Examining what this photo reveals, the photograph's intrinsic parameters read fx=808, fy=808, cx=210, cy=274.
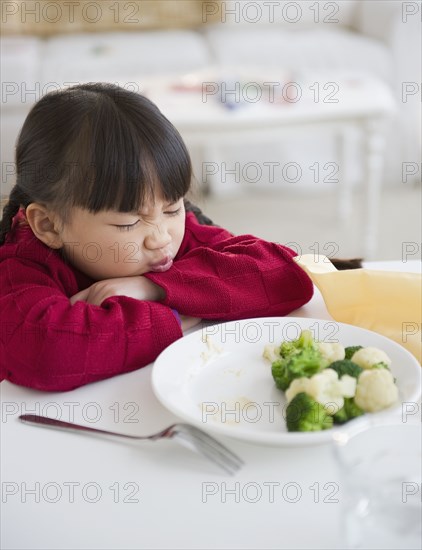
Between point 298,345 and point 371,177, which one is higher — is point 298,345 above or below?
above

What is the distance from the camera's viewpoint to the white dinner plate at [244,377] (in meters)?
0.69

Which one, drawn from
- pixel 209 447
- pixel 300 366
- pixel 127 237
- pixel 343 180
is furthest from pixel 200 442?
pixel 343 180

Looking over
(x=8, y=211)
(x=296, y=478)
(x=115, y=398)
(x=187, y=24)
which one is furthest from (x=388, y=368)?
(x=187, y=24)

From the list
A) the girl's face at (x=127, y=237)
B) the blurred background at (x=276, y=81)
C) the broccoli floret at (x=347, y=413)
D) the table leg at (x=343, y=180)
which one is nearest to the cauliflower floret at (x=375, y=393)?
the broccoli floret at (x=347, y=413)

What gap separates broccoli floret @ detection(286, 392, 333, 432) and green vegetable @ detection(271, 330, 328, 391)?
0.04 m

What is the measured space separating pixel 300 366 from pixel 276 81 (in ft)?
6.37

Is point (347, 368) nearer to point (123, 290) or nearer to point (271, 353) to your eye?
point (271, 353)

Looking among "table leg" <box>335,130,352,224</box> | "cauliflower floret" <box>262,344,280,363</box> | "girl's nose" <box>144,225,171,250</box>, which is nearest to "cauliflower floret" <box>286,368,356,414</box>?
"cauliflower floret" <box>262,344,280,363</box>

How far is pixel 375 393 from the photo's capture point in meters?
0.68

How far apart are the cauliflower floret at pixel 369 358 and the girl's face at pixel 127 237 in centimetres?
31

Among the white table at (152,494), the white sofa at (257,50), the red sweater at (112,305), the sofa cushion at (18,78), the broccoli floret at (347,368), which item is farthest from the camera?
the white sofa at (257,50)

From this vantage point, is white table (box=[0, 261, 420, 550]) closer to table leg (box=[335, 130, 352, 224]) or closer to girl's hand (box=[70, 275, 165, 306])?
girl's hand (box=[70, 275, 165, 306])

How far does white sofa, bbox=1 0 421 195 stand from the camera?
300cm

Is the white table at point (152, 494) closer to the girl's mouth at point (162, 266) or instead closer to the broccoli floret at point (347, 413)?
the broccoli floret at point (347, 413)
